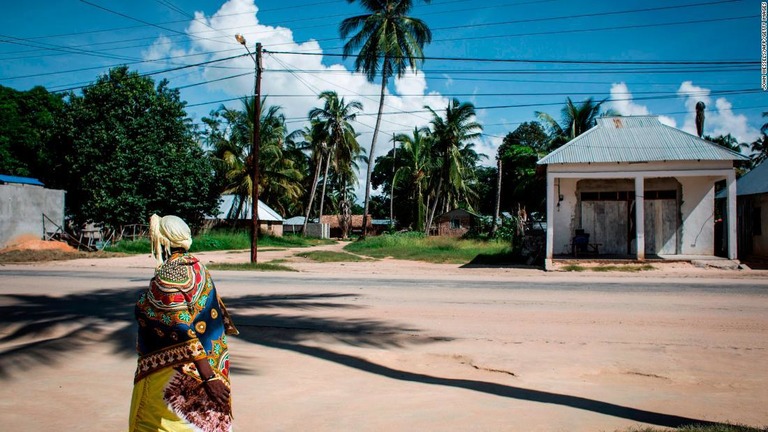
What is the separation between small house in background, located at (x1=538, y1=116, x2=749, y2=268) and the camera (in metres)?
19.1

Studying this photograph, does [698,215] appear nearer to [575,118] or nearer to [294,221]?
[575,118]

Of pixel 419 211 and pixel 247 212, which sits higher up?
pixel 419 211

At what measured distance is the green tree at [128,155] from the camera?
29.2m

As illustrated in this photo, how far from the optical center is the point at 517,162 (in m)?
48.2

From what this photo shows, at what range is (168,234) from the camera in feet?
10.5

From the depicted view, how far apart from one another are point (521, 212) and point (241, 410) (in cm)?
2154

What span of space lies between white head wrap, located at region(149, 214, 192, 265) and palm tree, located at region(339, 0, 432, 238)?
96.4 ft

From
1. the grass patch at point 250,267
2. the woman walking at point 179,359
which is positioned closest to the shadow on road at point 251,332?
the woman walking at point 179,359

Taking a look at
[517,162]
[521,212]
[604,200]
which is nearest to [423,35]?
[521,212]

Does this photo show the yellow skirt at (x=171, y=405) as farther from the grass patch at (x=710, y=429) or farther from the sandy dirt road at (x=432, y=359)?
the grass patch at (x=710, y=429)

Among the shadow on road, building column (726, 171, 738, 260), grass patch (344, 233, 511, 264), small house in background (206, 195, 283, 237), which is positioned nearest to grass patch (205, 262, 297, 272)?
grass patch (344, 233, 511, 264)

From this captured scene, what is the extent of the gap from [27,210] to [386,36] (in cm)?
2213

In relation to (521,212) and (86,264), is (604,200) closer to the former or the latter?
(521,212)

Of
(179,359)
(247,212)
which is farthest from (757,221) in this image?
(247,212)
